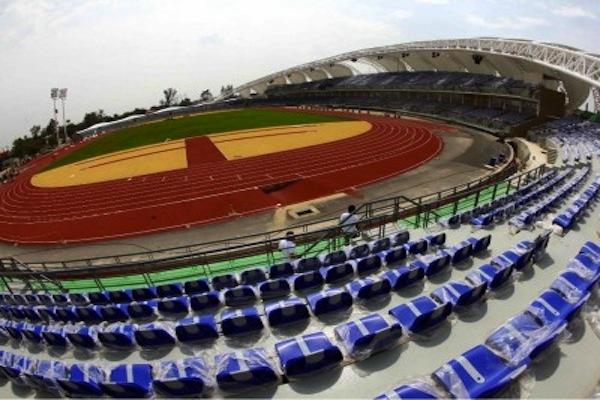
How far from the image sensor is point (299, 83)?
86.2 meters

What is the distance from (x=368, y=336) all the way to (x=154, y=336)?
4.98m

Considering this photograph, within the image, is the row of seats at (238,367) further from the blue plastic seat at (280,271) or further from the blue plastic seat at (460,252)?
the blue plastic seat at (280,271)

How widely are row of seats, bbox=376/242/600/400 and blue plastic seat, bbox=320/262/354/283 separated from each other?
443 cm

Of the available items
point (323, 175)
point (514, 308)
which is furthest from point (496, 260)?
point (323, 175)

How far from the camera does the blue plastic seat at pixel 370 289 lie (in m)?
9.77

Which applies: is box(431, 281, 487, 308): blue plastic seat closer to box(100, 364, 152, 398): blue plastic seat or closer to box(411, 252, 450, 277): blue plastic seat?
box(411, 252, 450, 277): blue plastic seat

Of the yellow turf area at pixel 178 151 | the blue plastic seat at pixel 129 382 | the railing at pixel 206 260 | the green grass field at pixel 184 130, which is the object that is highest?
the green grass field at pixel 184 130

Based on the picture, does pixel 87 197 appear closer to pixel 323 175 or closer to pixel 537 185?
pixel 323 175

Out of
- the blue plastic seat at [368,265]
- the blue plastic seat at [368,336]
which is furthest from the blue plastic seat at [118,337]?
the blue plastic seat at [368,265]

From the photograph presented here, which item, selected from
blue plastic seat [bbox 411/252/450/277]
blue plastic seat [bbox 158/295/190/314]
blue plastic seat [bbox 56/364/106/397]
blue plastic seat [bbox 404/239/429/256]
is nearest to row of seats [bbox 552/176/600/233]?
blue plastic seat [bbox 404/239/429/256]

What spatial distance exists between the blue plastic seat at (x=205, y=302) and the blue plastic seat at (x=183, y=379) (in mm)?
2934

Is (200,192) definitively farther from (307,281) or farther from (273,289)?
(307,281)

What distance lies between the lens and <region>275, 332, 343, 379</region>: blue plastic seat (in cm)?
736

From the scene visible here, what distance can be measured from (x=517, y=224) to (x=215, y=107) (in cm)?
7507
